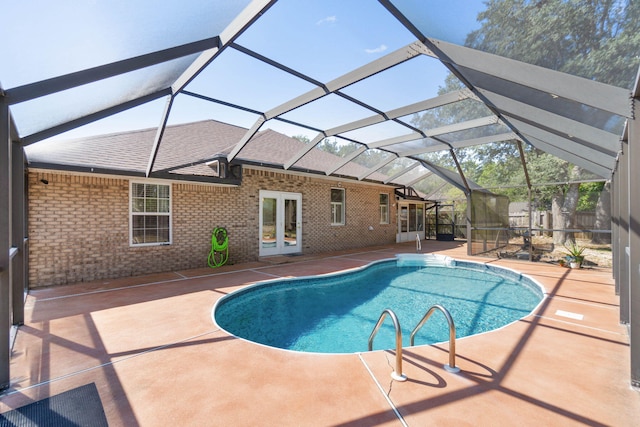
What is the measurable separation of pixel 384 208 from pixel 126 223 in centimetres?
1153

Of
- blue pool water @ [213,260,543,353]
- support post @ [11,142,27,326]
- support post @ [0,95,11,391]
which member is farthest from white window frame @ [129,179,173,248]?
support post @ [0,95,11,391]

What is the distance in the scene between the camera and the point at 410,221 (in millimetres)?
17453

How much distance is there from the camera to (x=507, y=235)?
11.4 metres

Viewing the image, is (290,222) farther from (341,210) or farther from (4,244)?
(4,244)

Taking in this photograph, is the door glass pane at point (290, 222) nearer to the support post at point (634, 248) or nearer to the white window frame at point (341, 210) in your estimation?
the white window frame at point (341, 210)

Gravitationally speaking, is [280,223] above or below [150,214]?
below

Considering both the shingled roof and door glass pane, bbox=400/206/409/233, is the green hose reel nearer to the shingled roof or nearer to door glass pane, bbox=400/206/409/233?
the shingled roof

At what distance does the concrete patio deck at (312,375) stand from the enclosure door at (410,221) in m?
11.7

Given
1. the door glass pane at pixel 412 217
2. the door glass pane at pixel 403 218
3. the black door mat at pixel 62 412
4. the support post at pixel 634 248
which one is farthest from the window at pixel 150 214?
the door glass pane at pixel 412 217

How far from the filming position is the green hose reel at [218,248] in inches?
349

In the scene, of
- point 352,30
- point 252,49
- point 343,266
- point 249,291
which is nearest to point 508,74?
point 352,30

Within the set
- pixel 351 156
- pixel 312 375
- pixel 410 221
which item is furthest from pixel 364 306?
pixel 410 221

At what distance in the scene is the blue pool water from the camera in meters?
4.71

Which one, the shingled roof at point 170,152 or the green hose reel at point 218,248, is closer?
the shingled roof at point 170,152
